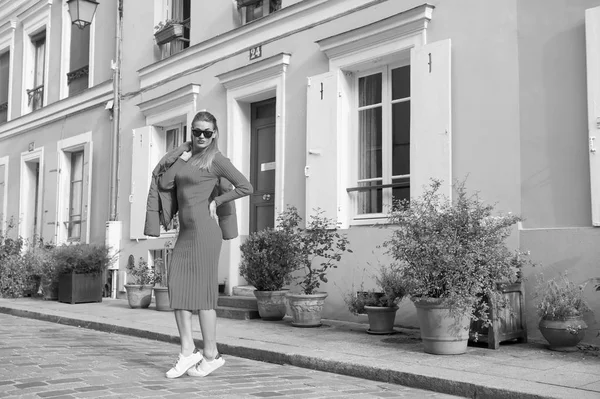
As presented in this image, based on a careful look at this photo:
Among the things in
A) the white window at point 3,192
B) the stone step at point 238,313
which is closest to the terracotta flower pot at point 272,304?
the stone step at point 238,313

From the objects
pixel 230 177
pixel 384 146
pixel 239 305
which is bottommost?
pixel 239 305

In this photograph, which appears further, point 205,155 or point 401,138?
point 401,138

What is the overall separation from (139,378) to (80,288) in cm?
689

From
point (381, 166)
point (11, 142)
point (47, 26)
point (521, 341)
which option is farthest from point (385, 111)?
point (11, 142)

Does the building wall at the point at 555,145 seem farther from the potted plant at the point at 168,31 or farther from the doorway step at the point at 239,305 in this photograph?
the potted plant at the point at 168,31

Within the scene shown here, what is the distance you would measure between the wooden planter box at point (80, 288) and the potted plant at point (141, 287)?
1.03 m

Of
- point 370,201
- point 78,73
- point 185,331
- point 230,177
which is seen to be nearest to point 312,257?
point 370,201

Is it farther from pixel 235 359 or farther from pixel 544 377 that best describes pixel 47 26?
pixel 544 377

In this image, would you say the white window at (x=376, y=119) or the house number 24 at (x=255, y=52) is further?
the house number 24 at (x=255, y=52)

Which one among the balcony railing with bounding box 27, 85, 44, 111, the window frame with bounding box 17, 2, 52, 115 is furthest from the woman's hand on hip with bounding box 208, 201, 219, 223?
the window frame with bounding box 17, 2, 52, 115

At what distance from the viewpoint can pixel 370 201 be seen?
8445 millimetres

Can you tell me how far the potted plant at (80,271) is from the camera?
11531mm

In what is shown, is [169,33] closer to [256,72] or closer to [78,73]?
[256,72]

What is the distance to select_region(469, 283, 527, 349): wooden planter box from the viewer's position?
614cm
